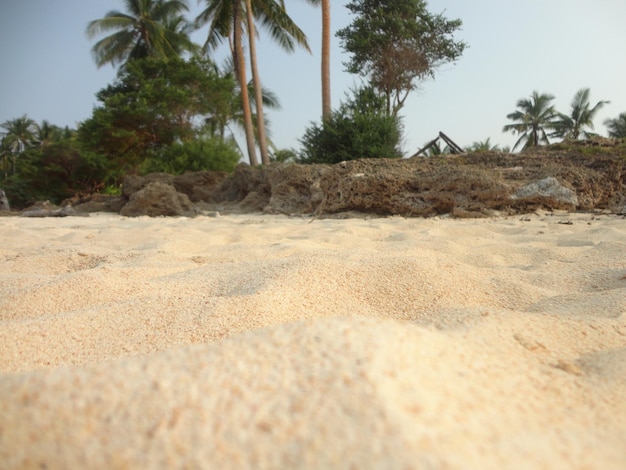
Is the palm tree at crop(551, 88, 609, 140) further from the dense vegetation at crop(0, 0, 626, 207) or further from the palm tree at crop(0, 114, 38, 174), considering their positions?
the palm tree at crop(0, 114, 38, 174)

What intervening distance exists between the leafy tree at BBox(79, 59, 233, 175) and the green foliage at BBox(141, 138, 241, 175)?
82.1 inches

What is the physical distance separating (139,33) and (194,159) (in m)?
11.7

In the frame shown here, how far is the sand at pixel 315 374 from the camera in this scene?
43 cm

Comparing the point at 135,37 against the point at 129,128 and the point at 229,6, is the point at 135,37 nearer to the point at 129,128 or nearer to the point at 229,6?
the point at 229,6

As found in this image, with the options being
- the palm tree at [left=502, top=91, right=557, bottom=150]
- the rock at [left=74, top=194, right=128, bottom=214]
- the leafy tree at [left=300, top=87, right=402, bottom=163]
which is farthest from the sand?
the palm tree at [left=502, top=91, right=557, bottom=150]

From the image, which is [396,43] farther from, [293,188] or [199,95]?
[293,188]

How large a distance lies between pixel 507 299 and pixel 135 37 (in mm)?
24585

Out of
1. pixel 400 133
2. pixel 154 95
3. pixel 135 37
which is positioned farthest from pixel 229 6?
pixel 400 133

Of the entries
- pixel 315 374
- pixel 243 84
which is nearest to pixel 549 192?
pixel 315 374

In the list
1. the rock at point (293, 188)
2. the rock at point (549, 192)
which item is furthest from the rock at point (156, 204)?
the rock at point (549, 192)

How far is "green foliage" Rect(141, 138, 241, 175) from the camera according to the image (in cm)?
1371

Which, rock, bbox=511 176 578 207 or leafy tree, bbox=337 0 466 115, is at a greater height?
leafy tree, bbox=337 0 466 115

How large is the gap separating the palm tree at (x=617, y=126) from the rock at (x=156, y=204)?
3637cm

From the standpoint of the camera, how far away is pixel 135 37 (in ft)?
69.2
